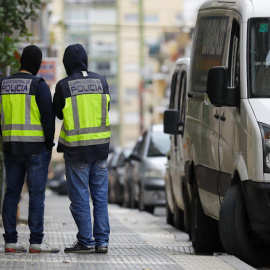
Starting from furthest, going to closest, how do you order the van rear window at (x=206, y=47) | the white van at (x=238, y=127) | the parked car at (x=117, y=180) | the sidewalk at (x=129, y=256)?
the parked car at (x=117, y=180)
the van rear window at (x=206, y=47)
the white van at (x=238, y=127)
the sidewalk at (x=129, y=256)

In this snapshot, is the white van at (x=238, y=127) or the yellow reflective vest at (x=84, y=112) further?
the yellow reflective vest at (x=84, y=112)

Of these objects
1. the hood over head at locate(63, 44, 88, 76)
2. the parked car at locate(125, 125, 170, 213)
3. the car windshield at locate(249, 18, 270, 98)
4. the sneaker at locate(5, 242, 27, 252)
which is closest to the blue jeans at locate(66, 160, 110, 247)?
the sneaker at locate(5, 242, 27, 252)

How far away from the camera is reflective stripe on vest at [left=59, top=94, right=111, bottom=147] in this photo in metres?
9.75

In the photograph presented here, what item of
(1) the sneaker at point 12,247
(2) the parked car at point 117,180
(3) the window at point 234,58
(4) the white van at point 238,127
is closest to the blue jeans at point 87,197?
(1) the sneaker at point 12,247

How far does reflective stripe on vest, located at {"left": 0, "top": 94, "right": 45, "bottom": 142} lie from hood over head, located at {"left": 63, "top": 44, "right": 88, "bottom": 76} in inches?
17.8

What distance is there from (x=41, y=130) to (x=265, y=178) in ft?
6.75

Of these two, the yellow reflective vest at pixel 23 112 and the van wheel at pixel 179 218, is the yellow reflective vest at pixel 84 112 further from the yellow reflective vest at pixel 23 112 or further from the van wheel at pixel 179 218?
the van wheel at pixel 179 218

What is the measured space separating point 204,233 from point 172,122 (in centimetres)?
347

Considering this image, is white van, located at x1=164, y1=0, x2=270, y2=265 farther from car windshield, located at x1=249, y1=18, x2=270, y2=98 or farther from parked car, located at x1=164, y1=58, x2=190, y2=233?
parked car, located at x1=164, y1=58, x2=190, y2=233

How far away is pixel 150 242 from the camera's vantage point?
39.5 feet

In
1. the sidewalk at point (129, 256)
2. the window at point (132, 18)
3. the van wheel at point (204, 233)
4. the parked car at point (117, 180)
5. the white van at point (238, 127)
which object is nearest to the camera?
the sidewalk at point (129, 256)

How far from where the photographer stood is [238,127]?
951 cm

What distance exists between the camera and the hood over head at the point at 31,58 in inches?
390

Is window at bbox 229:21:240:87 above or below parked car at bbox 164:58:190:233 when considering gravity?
above
